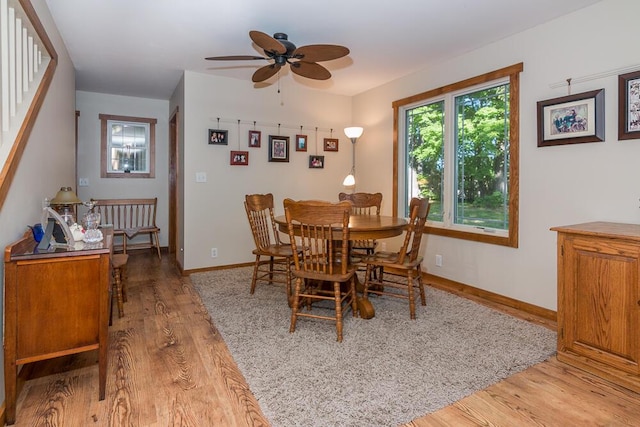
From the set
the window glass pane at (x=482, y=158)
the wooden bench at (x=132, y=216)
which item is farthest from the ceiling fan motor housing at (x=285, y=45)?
the wooden bench at (x=132, y=216)

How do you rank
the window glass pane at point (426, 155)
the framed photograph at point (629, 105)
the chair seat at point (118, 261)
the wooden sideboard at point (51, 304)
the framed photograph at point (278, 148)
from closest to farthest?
the wooden sideboard at point (51, 304) → the framed photograph at point (629, 105) → the chair seat at point (118, 261) → the window glass pane at point (426, 155) → the framed photograph at point (278, 148)

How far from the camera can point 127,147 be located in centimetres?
521

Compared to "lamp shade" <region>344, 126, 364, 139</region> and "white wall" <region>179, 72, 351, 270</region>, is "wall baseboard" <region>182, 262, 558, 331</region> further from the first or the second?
"lamp shade" <region>344, 126, 364, 139</region>

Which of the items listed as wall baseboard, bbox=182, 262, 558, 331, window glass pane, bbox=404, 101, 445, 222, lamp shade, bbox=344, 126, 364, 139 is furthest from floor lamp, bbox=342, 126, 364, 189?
wall baseboard, bbox=182, 262, 558, 331

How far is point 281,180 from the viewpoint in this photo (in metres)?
4.59

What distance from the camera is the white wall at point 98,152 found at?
4.91 m

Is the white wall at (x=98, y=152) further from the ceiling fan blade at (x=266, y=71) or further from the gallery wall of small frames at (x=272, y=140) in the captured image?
the ceiling fan blade at (x=266, y=71)

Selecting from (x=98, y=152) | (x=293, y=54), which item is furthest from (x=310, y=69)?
(x=98, y=152)

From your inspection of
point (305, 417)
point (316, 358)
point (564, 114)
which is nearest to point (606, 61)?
point (564, 114)

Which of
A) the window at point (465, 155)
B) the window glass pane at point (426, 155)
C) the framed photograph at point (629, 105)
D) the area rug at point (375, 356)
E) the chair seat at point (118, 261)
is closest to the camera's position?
the area rug at point (375, 356)

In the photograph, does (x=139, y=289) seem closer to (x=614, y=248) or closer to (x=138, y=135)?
(x=138, y=135)

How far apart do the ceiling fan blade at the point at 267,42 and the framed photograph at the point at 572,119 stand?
2087mm

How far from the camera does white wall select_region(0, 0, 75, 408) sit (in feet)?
5.80

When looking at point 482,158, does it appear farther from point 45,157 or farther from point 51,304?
point 45,157
